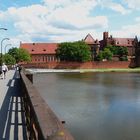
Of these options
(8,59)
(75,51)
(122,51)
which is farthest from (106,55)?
(8,59)

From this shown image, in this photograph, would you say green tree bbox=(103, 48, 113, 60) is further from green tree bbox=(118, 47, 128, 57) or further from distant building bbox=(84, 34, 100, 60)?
distant building bbox=(84, 34, 100, 60)

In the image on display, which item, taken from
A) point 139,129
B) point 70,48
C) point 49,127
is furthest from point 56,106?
point 70,48

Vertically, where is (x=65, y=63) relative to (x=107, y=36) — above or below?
below

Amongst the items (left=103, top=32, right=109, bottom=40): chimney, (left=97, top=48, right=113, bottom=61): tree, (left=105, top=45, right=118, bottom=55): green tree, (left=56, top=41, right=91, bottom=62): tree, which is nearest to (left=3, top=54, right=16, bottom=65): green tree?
(left=56, top=41, right=91, bottom=62): tree

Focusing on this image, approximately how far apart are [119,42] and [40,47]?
36371 mm

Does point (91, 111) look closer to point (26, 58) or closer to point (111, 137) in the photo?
point (111, 137)

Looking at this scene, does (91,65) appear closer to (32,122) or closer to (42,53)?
(42,53)

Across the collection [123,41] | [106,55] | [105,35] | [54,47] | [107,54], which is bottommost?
[106,55]

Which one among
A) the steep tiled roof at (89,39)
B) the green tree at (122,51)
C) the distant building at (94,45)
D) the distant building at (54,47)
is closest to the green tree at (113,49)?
the green tree at (122,51)

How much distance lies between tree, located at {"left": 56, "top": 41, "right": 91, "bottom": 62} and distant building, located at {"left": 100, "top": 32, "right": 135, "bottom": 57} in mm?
31622

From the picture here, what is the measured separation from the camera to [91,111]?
2139cm

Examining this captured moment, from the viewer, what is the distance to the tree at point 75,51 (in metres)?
125

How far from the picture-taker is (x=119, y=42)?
160125mm

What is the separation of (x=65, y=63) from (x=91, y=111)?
106m
